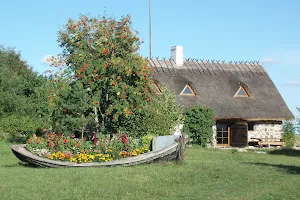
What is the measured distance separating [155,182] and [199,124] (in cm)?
1788

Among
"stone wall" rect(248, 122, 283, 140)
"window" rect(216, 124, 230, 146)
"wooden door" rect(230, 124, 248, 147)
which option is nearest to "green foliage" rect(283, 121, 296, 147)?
"stone wall" rect(248, 122, 283, 140)

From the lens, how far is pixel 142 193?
11438 mm

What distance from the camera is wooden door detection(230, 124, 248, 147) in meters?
33.1

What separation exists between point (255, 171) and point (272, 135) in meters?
19.3

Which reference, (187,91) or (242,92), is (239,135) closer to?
(242,92)

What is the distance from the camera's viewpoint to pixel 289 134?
34.3 meters

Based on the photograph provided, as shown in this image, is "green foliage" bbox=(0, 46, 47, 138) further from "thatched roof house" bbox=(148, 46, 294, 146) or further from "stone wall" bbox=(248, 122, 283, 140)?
"stone wall" bbox=(248, 122, 283, 140)

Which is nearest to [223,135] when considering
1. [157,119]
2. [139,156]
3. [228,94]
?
[228,94]

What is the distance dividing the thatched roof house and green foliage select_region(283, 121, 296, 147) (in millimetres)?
439

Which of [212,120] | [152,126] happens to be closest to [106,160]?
[152,126]

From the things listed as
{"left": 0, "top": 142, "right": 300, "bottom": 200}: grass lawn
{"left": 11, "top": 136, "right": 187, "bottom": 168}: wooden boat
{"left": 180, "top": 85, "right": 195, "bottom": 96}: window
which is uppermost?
{"left": 180, "top": 85, "right": 195, "bottom": 96}: window

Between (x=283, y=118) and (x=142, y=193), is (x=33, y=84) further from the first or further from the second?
(x=142, y=193)

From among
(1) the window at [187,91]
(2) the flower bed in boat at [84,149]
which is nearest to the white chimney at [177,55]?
(1) the window at [187,91]

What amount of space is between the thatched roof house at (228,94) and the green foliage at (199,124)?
1.28 meters
